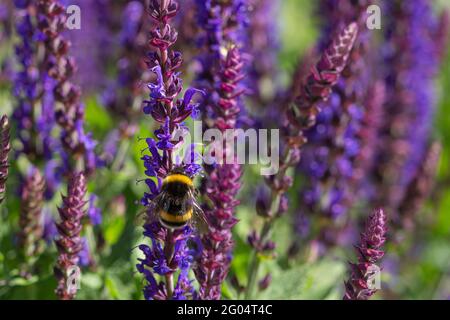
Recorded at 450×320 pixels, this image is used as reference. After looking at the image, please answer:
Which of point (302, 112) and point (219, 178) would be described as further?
point (302, 112)

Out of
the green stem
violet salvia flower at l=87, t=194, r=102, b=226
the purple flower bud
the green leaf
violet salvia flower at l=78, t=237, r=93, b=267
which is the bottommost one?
the green leaf

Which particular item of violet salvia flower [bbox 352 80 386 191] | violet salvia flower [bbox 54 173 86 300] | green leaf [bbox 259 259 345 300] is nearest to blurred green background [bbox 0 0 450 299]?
green leaf [bbox 259 259 345 300]

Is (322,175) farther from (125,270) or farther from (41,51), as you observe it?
(41,51)

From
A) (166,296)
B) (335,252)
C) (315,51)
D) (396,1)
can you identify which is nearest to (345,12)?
(315,51)

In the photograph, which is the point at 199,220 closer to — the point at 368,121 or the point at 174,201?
the point at 174,201

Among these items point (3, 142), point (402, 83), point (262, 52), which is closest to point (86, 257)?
point (3, 142)

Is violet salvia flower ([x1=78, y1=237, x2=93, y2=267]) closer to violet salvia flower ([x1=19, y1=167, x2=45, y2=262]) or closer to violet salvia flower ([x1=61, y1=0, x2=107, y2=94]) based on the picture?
violet salvia flower ([x1=19, y1=167, x2=45, y2=262])

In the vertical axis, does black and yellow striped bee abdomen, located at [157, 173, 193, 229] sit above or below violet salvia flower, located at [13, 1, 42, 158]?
below
